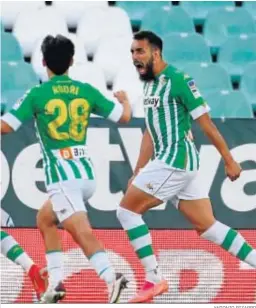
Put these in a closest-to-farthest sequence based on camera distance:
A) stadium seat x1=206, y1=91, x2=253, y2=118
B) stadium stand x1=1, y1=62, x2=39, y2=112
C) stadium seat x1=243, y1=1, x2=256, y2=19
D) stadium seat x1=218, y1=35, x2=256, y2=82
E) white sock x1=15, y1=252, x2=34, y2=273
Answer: white sock x1=15, y1=252, x2=34, y2=273 → stadium seat x1=206, y1=91, x2=253, y2=118 → stadium stand x1=1, y1=62, x2=39, y2=112 → stadium seat x1=218, y1=35, x2=256, y2=82 → stadium seat x1=243, y1=1, x2=256, y2=19

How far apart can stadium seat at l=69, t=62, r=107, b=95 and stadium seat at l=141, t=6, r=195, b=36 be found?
77cm

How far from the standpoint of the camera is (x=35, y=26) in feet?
28.8

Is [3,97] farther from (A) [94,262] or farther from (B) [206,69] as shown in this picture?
(A) [94,262]

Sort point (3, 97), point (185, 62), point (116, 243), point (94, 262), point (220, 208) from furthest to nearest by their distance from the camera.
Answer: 1. point (185, 62)
2. point (3, 97)
3. point (220, 208)
4. point (116, 243)
5. point (94, 262)

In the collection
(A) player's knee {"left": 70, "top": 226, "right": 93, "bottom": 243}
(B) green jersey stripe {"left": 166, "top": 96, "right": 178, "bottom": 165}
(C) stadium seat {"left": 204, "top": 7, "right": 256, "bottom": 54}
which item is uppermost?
(B) green jersey stripe {"left": 166, "top": 96, "right": 178, "bottom": 165}

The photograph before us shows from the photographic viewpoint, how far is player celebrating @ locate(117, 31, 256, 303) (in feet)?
17.7

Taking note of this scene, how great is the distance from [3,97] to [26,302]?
2.27 metres

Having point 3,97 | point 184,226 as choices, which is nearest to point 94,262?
point 184,226

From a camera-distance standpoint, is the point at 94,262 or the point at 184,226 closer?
the point at 94,262

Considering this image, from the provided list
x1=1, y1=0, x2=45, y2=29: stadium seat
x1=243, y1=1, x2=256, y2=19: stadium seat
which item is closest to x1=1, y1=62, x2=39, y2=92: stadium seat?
x1=1, y1=0, x2=45, y2=29: stadium seat

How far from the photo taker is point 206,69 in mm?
8188

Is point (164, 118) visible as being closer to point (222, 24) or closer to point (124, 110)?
point (124, 110)

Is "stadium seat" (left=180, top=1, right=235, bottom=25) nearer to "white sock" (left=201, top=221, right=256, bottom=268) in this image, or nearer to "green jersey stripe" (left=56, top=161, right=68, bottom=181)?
"white sock" (left=201, top=221, right=256, bottom=268)

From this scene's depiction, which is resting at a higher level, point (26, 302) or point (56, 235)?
point (56, 235)
